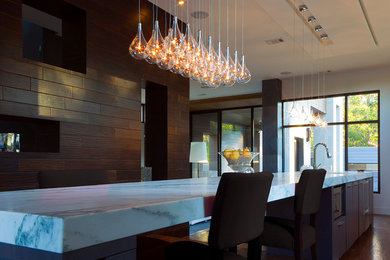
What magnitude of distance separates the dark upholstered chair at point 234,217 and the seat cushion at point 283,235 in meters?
0.66

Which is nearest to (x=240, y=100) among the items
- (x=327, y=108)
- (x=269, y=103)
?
(x=269, y=103)

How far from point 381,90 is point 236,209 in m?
7.09

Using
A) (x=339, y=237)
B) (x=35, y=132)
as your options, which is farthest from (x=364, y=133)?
(x=35, y=132)

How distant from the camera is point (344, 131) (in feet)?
25.6

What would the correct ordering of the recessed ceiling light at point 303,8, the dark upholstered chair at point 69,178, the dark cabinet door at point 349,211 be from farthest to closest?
the recessed ceiling light at point 303,8 → the dark cabinet door at point 349,211 → the dark upholstered chair at point 69,178

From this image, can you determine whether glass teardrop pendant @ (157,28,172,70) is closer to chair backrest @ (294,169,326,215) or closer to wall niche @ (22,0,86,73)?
wall niche @ (22,0,86,73)

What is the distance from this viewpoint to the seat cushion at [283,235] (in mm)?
2293

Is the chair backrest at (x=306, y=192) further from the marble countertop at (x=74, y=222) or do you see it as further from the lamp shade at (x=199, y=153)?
the lamp shade at (x=199, y=153)

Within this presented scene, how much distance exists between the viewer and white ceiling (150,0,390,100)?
4.37 meters

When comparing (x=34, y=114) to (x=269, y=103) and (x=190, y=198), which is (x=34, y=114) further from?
(x=269, y=103)

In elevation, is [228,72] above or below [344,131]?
above

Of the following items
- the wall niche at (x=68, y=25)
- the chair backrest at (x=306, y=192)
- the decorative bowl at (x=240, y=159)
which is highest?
the wall niche at (x=68, y=25)

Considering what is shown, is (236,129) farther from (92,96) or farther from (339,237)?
(92,96)

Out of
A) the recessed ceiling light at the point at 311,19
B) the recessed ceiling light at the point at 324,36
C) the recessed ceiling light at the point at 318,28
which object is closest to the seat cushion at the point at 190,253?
the recessed ceiling light at the point at 311,19
